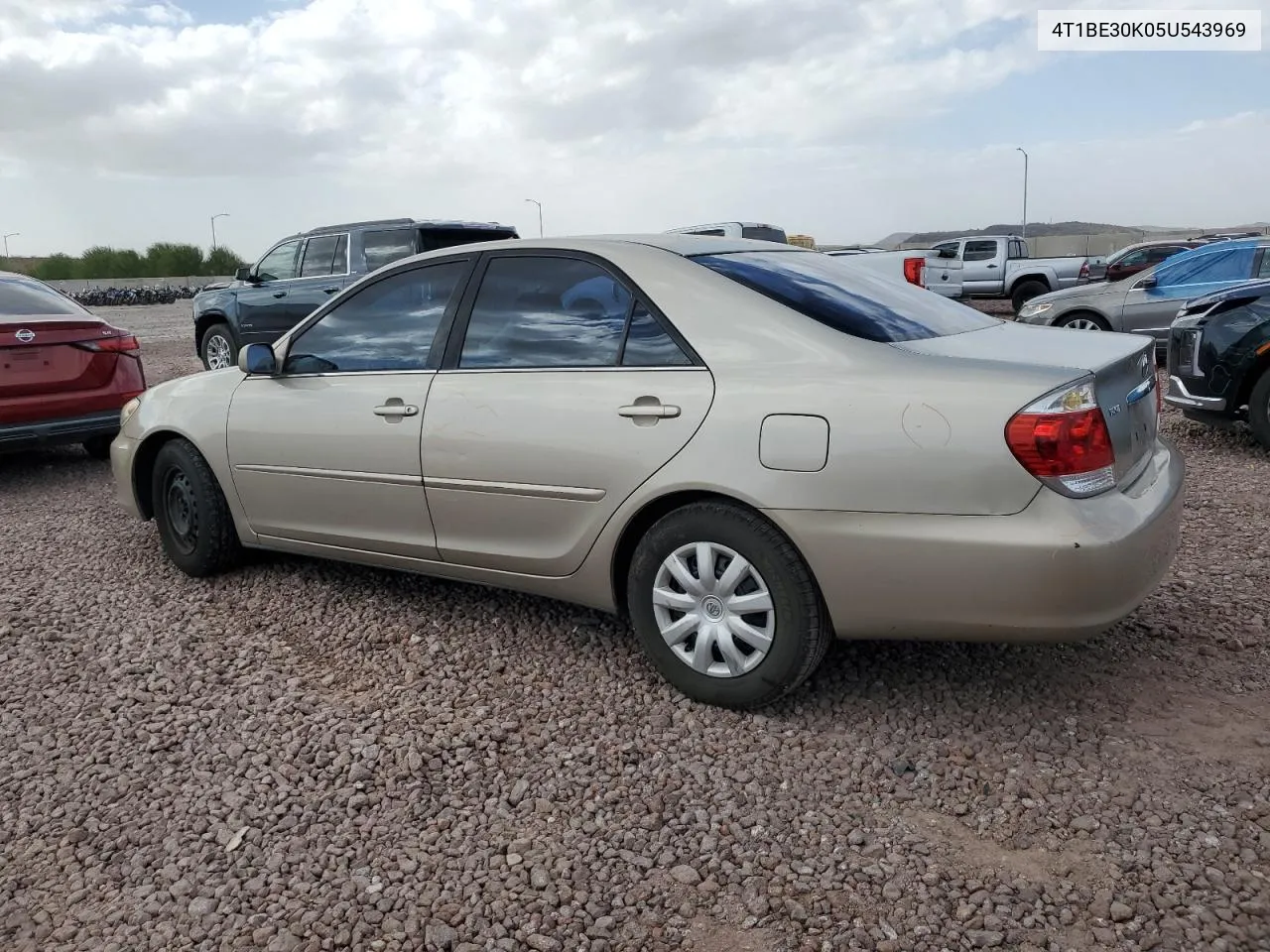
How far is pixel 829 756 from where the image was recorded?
10.2ft

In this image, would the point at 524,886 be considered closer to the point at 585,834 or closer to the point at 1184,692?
the point at 585,834

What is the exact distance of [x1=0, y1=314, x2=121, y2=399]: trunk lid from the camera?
6.82 metres

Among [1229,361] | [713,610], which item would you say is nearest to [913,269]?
[1229,361]

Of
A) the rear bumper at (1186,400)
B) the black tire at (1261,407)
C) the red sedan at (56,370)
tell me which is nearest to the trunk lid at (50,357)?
the red sedan at (56,370)

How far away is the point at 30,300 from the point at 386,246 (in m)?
4.35

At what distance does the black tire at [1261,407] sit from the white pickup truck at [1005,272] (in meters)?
16.0

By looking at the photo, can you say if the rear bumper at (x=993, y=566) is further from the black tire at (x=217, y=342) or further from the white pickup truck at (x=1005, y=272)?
the white pickup truck at (x=1005, y=272)

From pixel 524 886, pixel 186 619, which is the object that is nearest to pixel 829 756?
pixel 524 886

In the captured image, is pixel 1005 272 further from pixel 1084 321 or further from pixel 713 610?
pixel 713 610

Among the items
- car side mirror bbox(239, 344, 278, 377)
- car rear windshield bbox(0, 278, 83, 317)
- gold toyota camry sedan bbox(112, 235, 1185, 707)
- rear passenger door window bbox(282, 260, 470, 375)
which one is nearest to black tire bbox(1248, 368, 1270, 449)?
gold toyota camry sedan bbox(112, 235, 1185, 707)

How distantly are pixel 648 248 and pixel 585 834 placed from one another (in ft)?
6.41

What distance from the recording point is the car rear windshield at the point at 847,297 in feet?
10.7

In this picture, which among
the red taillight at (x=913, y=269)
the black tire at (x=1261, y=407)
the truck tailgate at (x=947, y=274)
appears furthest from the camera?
the truck tailgate at (x=947, y=274)

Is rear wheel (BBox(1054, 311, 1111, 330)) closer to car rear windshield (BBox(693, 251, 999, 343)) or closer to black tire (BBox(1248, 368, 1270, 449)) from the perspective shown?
black tire (BBox(1248, 368, 1270, 449))
